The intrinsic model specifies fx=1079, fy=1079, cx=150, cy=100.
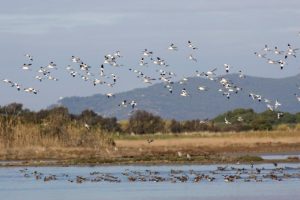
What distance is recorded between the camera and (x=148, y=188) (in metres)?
41.1

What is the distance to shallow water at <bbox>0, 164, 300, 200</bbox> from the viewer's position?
37.5 m

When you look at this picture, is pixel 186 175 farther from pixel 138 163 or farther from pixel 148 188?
pixel 138 163

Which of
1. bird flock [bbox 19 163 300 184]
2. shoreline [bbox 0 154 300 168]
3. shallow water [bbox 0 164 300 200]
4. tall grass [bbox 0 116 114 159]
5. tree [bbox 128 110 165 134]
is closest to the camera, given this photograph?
shallow water [bbox 0 164 300 200]

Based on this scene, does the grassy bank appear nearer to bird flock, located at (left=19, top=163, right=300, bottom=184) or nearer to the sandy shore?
the sandy shore

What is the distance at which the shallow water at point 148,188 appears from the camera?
3750 cm

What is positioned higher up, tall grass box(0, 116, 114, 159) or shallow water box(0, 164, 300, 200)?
tall grass box(0, 116, 114, 159)

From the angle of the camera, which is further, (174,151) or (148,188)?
(174,151)

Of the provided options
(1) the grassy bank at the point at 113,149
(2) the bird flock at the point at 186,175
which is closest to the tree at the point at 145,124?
(1) the grassy bank at the point at 113,149

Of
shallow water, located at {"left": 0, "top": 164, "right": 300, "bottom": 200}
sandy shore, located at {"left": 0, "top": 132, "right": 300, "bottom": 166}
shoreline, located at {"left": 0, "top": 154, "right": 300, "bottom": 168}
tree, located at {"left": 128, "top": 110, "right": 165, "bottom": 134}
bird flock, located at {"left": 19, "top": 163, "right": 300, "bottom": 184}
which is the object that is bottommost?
shallow water, located at {"left": 0, "top": 164, "right": 300, "bottom": 200}

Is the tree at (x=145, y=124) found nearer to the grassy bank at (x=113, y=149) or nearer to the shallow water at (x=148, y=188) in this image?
the grassy bank at (x=113, y=149)

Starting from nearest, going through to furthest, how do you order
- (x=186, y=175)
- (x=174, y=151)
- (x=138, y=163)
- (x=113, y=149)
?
(x=186, y=175) < (x=138, y=163) < (x=113, y=149) < (x=174, y=151)

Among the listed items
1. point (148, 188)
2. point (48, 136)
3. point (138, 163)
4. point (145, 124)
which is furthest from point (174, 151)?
point (145, 124)

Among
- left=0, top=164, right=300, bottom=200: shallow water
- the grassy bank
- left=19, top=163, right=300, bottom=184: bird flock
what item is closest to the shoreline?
the grassy bank

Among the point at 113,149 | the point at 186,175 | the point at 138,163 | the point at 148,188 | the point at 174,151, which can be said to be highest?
the point at 113,149
